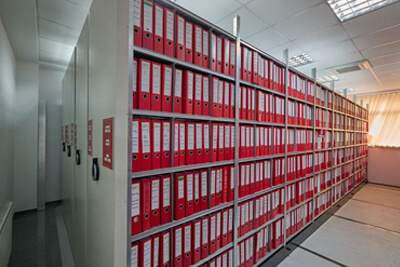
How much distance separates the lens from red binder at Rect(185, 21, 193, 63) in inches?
51.1

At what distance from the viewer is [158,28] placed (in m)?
1.15

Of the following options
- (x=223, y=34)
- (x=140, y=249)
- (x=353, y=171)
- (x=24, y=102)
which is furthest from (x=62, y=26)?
(x=353, y=171)

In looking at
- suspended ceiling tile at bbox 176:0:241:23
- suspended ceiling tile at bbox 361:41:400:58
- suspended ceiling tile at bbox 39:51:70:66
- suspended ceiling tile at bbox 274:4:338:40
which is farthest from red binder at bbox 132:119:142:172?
suspended ceiling tile at bbox 361:41:400:58

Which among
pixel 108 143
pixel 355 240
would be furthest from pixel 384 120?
pixel 108 143

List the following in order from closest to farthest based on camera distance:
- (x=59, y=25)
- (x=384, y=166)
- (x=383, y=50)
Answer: (x=59, y=25), (x=383, y=50), (x=384, y=166)

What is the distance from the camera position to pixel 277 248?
215 centimetres

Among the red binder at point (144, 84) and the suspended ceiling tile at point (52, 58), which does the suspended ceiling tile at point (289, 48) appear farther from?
the suspended ceiling tile at point (52, 58)

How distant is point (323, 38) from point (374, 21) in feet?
1.84

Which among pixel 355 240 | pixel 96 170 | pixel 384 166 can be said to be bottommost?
pixel 355 240

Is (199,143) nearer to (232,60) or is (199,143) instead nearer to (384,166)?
(232,60)

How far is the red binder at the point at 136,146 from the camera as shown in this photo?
41.1 inches

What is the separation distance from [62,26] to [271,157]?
118 inches

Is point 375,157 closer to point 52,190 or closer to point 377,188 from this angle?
point 377,188

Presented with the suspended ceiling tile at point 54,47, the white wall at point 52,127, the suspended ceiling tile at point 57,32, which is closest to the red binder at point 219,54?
the suspended ceiling tile at point 57,32
